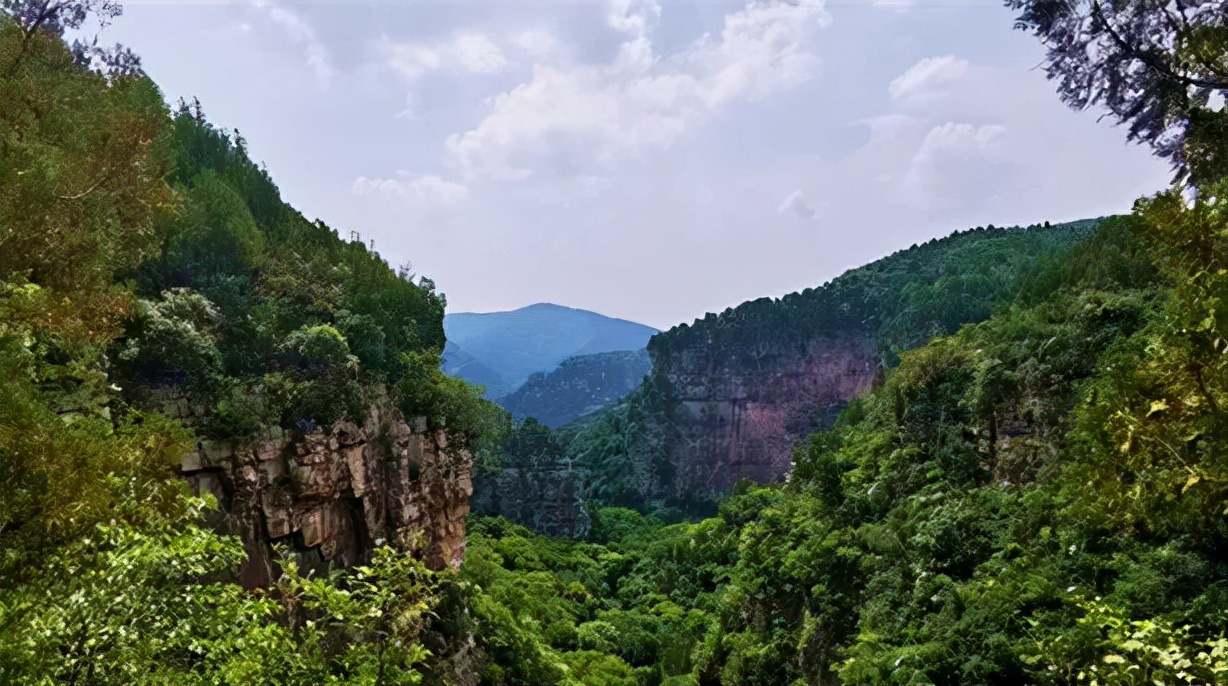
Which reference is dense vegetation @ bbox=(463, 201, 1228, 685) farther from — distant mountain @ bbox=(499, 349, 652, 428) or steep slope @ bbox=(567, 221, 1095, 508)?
distant mountain @ bbox=(499, 349, 652, 428)

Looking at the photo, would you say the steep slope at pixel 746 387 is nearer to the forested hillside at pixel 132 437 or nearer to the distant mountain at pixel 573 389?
the forested hillside at pixel 132 437

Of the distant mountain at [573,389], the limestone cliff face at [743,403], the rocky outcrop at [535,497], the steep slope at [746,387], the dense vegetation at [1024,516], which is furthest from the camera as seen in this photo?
the distant mountain at [573,389]

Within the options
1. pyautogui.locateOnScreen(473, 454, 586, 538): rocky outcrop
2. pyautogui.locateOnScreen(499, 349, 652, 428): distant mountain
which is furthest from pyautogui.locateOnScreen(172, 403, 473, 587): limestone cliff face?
pyautogui.locateOnScreen(499, 349, 652, 428): distant mountain

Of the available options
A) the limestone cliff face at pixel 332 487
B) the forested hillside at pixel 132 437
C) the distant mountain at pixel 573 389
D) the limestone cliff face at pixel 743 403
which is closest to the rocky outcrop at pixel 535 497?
the limestone cliff face at pixel 743 403

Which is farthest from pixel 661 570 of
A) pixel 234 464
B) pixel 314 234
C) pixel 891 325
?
pixel 891 325

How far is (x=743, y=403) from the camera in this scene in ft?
239

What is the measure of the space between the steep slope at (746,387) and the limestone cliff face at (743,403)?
0.10m

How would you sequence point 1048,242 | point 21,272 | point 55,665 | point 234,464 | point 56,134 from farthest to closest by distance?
point 1048,242, point 234,464, point 56,134, point 21,272, point 55,665

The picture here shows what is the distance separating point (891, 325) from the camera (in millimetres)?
63719

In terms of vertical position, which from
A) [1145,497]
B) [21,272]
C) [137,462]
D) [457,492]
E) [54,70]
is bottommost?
[457,492]

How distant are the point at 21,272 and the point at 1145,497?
29.1ft

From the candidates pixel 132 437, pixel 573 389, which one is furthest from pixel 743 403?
pixel 573 389

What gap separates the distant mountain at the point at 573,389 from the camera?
5600 inches

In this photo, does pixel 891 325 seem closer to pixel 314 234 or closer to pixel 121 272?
pixel 314 234
